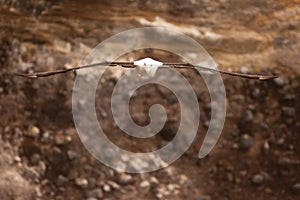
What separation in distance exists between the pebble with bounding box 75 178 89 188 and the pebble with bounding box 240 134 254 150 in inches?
25.3

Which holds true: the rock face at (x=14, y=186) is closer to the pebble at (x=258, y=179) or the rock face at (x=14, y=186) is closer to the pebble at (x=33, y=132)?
the pebble at (x=33, y=132)

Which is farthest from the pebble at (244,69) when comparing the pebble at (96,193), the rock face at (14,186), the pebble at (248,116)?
the rock face at (14,186)

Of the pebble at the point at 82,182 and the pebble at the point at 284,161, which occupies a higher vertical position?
the pebble at the point at 284,161

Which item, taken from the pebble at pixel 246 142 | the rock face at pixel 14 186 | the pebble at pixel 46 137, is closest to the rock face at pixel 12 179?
the rock face at pixel 14 186

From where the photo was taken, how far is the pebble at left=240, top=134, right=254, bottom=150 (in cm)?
219

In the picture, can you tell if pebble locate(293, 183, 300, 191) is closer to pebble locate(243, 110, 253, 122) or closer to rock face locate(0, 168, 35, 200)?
pebble locate(243, 110, 253, 122)

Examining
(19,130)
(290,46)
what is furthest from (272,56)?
(19,130)

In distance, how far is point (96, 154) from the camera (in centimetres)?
222

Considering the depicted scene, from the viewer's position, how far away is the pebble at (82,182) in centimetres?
220

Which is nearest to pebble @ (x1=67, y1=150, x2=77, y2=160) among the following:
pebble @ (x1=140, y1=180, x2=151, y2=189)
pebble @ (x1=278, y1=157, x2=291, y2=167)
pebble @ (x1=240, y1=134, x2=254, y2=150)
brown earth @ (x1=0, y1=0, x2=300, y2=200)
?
brown earth @ (x1=0, y1=0, x2=300, y2=200)

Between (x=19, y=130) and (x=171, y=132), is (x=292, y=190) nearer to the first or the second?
(x=171, y=132)

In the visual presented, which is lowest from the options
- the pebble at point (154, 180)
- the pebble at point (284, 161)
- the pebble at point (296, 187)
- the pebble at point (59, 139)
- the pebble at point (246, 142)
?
the pebble at point (154, 180)

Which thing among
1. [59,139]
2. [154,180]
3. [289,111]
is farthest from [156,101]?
[289,111]

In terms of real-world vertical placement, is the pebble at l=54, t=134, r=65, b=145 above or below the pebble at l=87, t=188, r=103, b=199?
Result: above
